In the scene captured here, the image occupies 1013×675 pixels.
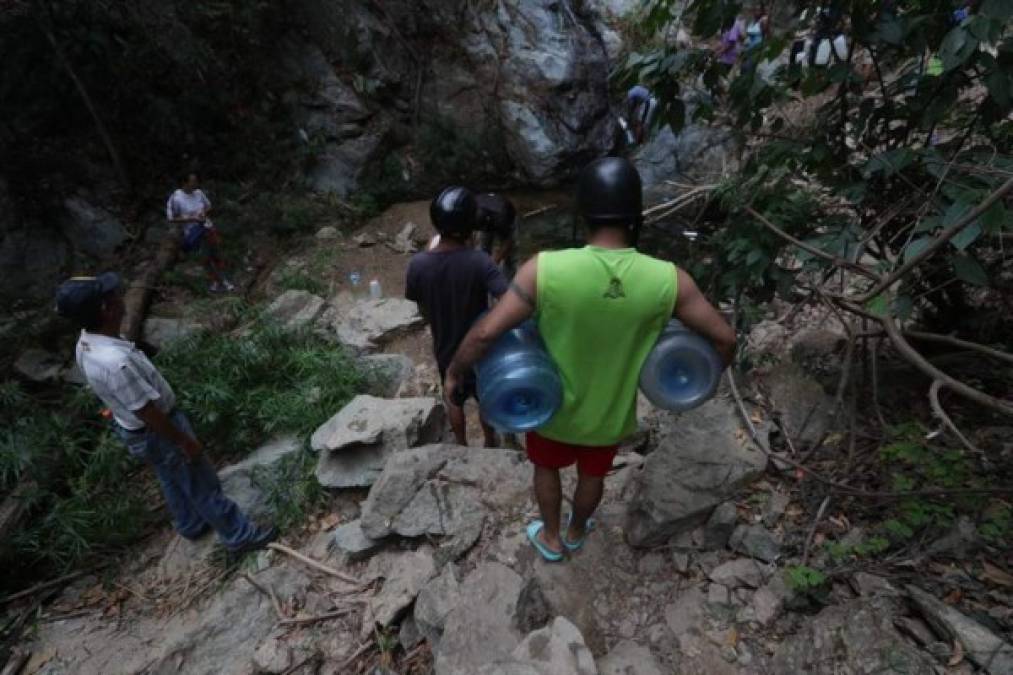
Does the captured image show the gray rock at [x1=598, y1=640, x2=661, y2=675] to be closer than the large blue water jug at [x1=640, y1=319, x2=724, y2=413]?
No

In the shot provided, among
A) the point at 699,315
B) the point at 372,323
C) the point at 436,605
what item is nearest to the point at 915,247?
the point at 699,315

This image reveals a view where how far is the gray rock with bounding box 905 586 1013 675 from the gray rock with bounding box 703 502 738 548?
70 cm

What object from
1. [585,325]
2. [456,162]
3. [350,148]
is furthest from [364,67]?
[585,325]

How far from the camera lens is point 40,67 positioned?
7.71 meters

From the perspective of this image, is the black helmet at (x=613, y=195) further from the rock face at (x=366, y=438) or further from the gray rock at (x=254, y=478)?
the gray rock at (x=254, y=478)

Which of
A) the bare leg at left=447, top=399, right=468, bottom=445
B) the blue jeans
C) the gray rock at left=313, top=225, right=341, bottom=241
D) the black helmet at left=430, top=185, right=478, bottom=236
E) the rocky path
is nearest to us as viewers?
the rocky path

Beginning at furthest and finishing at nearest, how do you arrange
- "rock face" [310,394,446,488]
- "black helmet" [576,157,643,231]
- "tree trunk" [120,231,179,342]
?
1. "tree trunk" [120,231,179,342]
2. "rock face" [310,394,446,488]
3. "black helmet" [576,157,643,231]

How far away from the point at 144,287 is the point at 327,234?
2.59 m

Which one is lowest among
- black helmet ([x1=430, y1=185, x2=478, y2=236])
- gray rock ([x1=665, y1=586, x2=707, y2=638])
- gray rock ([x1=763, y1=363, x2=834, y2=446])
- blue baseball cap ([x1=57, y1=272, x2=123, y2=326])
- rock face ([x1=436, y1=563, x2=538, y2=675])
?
gray rock ([x1=665, y1=586, x2=707, y2=638])

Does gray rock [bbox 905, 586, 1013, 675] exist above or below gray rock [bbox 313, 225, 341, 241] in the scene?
above

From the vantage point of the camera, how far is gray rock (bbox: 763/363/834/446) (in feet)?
10.1

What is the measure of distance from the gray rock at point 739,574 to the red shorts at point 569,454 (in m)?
0.72

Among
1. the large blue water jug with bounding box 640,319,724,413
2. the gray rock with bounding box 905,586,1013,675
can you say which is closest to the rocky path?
the gray rock with bounding box 905,586,1013,675

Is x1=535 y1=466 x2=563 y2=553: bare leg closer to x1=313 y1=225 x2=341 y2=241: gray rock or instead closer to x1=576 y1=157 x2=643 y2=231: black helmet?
x1=576 y1=157 x2=643 y2=231: black helmet
